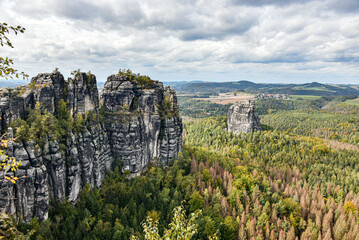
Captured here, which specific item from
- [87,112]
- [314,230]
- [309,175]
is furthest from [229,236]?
[309,175]

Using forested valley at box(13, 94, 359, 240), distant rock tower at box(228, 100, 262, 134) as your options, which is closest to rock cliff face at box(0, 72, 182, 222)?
forested valley at box(13, 94, 359, 240)

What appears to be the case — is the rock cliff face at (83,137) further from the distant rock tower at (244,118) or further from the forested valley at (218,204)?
the distant rock tower at (244,118)

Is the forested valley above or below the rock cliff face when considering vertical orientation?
below

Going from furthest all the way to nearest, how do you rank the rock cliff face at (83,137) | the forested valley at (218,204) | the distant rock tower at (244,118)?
the distant rock tower at (244,118) < the forested valley at (218,204) < the rock cliff face at (83,137)

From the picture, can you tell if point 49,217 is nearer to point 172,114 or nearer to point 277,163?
point 172,114

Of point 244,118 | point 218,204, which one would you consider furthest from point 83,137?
point 244,118

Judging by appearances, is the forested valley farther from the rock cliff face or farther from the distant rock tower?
the distant rock tower

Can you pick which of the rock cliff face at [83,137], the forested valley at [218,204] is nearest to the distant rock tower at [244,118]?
the forested valley at [218,204]
